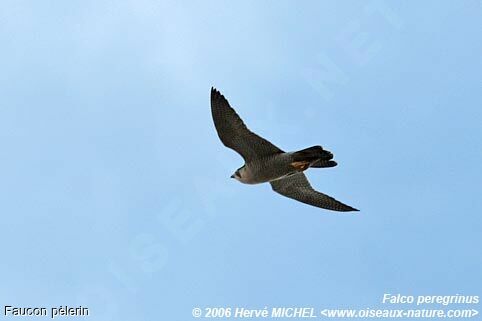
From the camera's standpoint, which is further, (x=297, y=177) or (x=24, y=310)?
(x=297, y=177)

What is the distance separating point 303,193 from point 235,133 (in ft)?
10.3

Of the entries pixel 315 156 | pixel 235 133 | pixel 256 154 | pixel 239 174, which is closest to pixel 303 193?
pixel 239 174

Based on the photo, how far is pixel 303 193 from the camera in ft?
60.6

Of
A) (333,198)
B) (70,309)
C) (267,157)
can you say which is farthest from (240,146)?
(70,309)

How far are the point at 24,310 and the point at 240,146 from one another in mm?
6262

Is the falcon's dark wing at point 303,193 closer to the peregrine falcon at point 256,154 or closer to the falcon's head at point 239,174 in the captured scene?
the peregrine falcon at point 256,154

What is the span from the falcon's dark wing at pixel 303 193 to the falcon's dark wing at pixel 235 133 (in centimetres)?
180

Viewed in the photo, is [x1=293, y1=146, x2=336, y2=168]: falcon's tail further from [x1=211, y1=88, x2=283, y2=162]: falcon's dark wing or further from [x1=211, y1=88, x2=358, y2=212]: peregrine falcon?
[x1=211, y1=88, x2=283, y2=162]: falcon's dark wing

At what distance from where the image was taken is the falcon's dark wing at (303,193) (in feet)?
59.4

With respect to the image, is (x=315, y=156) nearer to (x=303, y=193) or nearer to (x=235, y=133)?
(x=235, y=133)

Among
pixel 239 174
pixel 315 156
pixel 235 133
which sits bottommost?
pixel 315 156

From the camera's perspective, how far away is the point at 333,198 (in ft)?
59.5

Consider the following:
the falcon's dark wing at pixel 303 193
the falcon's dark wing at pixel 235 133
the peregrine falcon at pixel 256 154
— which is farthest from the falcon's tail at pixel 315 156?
the falcon's dark wing at pixel 303 193

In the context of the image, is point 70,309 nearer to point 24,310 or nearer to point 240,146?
point 24,310
